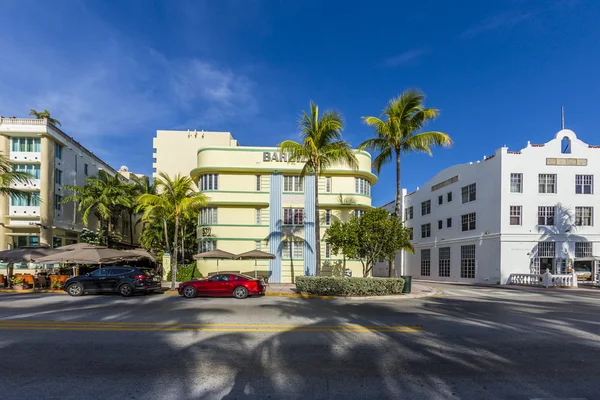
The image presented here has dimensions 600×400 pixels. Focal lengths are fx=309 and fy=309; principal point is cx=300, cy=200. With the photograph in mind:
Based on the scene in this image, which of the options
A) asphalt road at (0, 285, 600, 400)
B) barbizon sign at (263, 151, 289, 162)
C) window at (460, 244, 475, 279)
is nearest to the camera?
asphalt road at (0, 285, 600, 400)

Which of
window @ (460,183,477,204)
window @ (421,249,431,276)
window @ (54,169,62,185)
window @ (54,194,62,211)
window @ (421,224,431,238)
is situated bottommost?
window @ (421,249,431,276)

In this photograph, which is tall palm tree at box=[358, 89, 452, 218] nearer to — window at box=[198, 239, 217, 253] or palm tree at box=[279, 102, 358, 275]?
palm tree at box=[279, 102, 358, 275]

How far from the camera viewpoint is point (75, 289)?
1616 centimetres

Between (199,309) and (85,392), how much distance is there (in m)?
7.61

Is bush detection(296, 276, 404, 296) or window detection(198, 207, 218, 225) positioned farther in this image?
window detection(198, 207, 218, 225)

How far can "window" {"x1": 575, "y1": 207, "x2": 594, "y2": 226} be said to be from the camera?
26.8 m

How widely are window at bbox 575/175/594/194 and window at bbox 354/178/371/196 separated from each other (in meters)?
18.3

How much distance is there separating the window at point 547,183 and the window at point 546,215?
4.88 ft

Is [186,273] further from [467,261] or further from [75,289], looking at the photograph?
[467,261]

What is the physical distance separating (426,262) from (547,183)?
1459cm

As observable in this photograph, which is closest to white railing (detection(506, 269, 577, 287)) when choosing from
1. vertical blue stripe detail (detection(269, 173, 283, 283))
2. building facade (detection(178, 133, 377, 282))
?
building facade (detection(178, 133, 377, 282))

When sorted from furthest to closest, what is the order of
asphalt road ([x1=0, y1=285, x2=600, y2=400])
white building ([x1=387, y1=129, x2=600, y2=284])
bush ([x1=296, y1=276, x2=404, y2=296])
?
white building ([x1=387, y1=129, x2=600, y2=284]) → bush ([x1=296, y1=276, x2=404, y2=296]) → asphalt road ([x1=0, y1=285, x2=600, y2=400])

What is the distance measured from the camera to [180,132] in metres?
46.2

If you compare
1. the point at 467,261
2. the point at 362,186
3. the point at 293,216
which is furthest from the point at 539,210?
the point at 293,216
